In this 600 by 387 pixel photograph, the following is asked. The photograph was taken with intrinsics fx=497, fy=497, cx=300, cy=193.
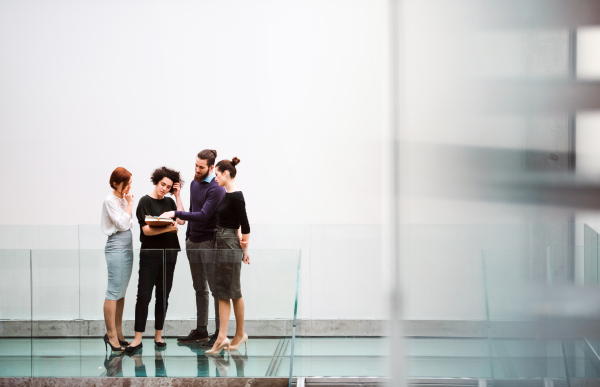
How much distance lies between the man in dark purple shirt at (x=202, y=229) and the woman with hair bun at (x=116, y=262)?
0.92ft

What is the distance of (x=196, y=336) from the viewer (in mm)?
2906

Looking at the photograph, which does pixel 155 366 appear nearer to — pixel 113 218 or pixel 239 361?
pixel 239 361

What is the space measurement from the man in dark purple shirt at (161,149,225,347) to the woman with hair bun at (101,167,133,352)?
280 millimetres

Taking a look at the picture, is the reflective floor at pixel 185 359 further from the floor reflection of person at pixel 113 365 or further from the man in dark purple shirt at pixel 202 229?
the man in dark purple shirt at pixel 202 229

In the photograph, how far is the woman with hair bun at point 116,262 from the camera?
292 cm

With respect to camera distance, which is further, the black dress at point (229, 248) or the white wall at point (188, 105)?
the white wall at point (188, 105)

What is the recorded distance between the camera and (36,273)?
3021 millimetres

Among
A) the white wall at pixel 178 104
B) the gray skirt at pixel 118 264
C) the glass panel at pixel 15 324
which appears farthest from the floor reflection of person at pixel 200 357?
the white wall at pixel 178 104

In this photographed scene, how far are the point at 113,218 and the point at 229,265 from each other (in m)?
0.74

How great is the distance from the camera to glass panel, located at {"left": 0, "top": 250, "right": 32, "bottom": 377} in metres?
2.99

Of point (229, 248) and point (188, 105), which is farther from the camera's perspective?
point (188, 105)

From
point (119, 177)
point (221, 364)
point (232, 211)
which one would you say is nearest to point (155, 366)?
point (221, 364)

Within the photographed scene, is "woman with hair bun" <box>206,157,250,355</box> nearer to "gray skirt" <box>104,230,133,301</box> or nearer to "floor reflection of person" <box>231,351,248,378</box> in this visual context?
"floor reflection of person" <box>231,351,248,378</box>

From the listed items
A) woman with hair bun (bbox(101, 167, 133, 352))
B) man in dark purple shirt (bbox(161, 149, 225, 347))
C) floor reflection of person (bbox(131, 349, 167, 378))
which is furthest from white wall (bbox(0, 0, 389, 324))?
floor reflection of person (bbox(131, 349, 167, 378))
